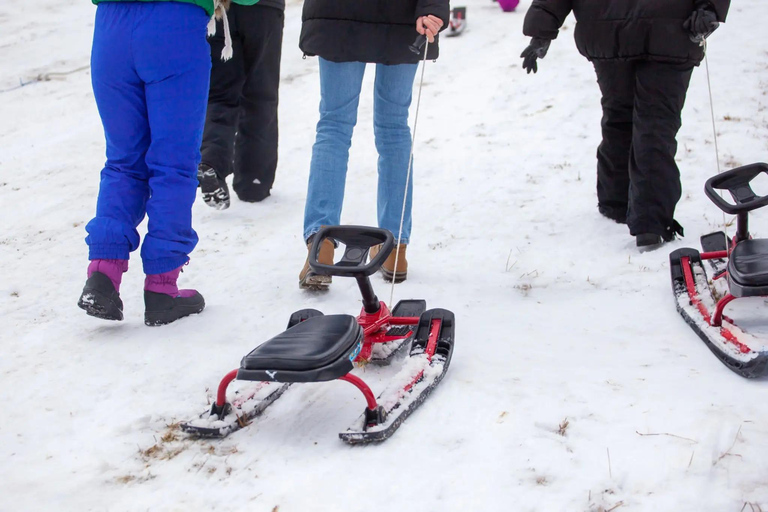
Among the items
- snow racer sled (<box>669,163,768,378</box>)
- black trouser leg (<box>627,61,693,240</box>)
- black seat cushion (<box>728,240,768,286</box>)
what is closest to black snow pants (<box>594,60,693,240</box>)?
black trouser leg (<box>627,61,693,240</box>)

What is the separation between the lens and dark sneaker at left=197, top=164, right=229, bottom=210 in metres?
4.73

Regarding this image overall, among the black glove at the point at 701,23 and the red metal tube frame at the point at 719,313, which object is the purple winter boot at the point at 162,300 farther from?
the black glove at the point at 701,23

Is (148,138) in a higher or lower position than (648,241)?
higher

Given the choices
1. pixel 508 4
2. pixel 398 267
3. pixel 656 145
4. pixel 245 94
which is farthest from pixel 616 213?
pixel 508 4

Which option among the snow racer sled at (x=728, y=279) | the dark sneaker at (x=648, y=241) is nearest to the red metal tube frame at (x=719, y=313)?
the snow racer sled at (x=728, y=279)

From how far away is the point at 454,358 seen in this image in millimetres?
2967

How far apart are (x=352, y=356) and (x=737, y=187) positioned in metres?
1.93

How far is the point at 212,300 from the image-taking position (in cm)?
378

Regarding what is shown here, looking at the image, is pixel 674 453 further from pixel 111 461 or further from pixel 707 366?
pixel 111 461

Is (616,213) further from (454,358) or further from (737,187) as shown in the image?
(454,358)

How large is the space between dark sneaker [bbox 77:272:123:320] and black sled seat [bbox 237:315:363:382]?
109cm

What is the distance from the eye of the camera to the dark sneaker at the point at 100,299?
312cm

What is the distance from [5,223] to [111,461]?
3.28 meters

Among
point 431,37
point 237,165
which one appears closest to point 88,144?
point 237,165
